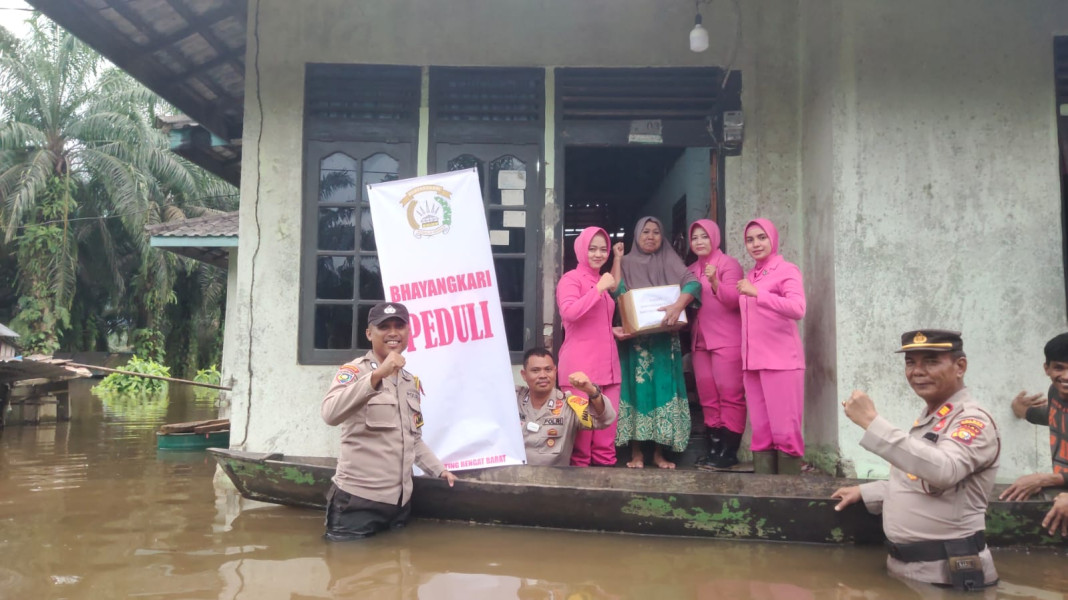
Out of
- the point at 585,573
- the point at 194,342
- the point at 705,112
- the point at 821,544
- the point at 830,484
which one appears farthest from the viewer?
the point at 194,342

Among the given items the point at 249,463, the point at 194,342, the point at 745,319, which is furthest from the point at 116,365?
the point at 745,319

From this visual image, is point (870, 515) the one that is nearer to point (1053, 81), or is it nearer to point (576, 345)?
point (576, 345)

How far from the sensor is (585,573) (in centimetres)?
361

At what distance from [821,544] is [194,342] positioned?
76.4 ft

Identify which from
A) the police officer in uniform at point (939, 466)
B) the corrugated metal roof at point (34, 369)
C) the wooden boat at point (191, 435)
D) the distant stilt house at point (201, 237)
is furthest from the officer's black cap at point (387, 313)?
the corrugated metal roof at point (34, 369)

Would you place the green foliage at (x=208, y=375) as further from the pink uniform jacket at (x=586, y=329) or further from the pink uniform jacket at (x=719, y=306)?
the pink uniform jacket at (x=719, y=306)

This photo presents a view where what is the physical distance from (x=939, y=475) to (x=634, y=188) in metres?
7.25

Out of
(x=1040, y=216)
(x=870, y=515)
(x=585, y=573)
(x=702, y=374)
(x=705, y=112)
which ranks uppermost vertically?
(x=705, y=112)

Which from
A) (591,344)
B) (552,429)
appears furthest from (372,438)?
(591,344)

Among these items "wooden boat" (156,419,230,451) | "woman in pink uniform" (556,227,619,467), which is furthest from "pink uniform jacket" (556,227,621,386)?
"wooden boat" (156,419,230,451)

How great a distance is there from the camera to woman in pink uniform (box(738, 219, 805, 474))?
16.0 feet

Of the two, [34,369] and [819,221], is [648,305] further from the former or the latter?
[34,369]

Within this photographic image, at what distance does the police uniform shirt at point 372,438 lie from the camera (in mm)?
4180

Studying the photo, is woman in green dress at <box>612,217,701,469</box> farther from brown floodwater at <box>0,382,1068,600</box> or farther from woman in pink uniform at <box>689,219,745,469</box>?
brown floodwater at <box>0,382,1068,600</box>
